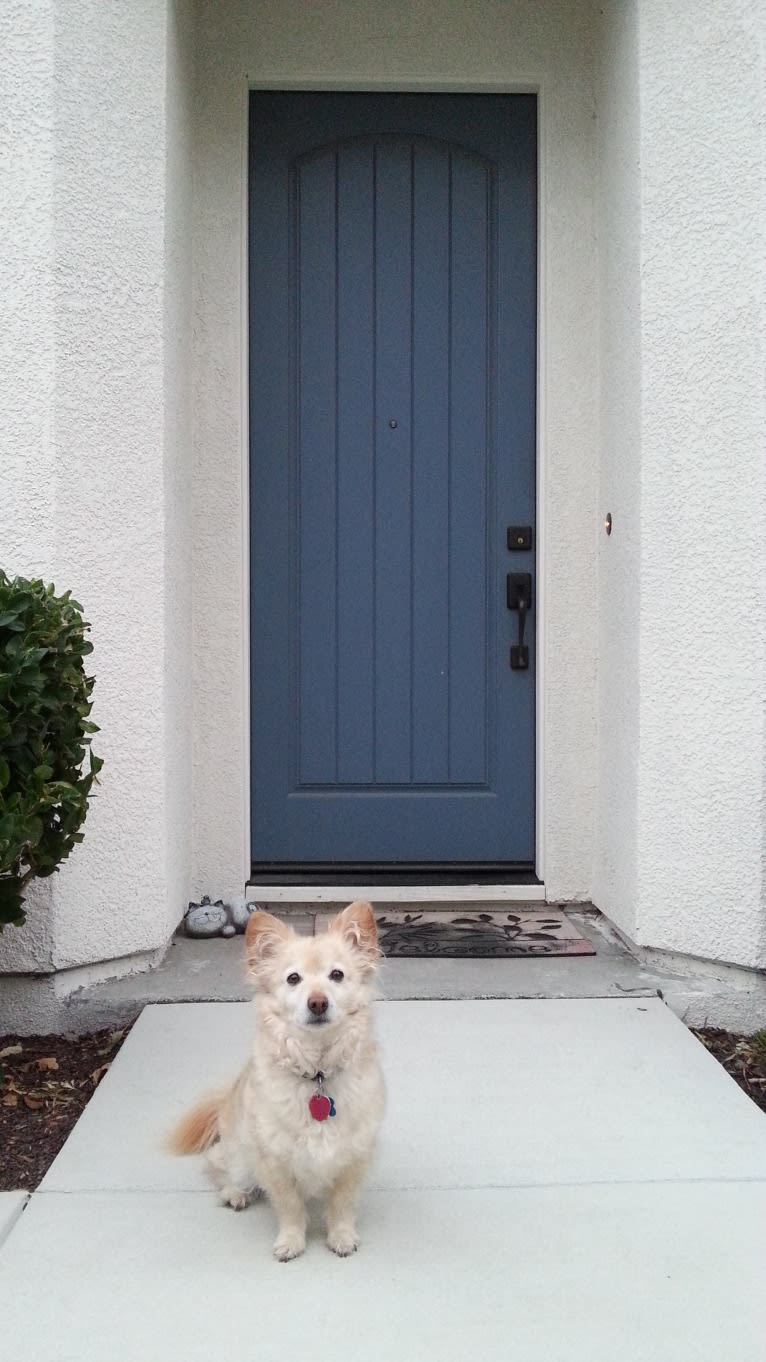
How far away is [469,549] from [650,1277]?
3.08 meters

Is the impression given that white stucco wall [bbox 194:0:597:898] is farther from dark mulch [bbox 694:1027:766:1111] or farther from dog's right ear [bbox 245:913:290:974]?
dog's right ear [bbox 245:913:290:974]

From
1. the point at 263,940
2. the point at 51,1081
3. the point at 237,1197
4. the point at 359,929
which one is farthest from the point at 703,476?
the point at 51,1081

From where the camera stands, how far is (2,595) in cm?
325

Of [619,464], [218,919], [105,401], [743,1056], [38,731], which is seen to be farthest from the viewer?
[218,919]

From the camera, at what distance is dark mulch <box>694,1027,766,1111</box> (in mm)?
3750

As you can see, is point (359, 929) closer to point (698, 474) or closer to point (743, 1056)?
point (743, 1056)

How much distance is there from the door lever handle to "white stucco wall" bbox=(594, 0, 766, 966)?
707 millimetres

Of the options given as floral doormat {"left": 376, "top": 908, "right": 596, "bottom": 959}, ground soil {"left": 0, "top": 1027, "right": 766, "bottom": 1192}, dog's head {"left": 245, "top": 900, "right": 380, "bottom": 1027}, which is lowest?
ground soil {"left": 0, "top": 1027, "right": 766, "bottom": 1192}

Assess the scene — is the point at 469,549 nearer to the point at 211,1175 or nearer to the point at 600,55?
the point at 600,55

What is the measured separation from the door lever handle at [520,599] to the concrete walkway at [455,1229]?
1734 millimetres

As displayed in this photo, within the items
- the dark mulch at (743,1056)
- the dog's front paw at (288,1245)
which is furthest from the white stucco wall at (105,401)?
the dark mulch at (743,1056)

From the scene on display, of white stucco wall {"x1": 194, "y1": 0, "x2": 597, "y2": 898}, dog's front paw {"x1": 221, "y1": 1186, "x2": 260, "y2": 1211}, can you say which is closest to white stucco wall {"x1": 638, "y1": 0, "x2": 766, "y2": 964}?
white stucco wall {"x1": 194, "y1": 0, "x2": 597, "y2": 898}

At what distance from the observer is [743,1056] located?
395 centimetres

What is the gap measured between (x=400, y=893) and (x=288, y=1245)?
2.44m
